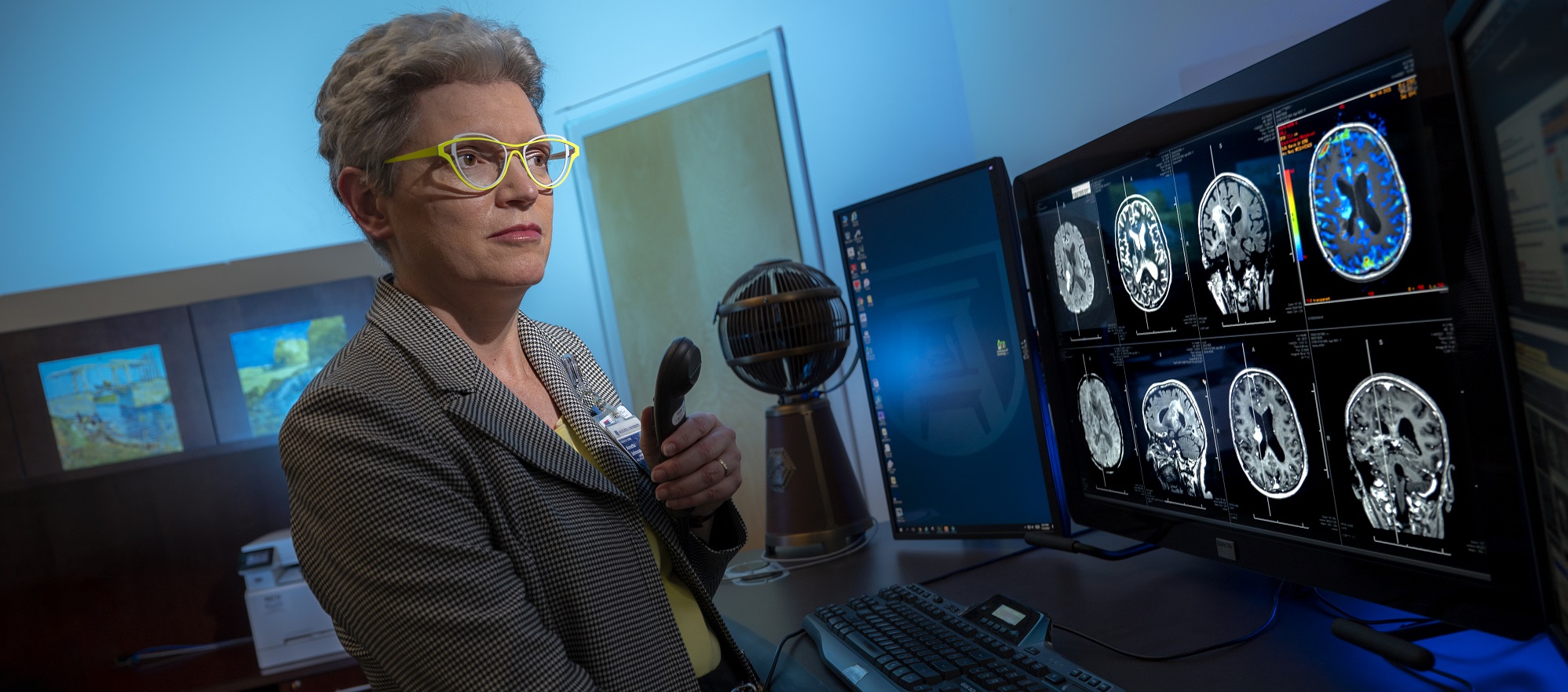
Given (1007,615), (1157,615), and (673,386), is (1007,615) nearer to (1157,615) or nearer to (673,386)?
(1157,615)

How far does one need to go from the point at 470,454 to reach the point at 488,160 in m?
0.37

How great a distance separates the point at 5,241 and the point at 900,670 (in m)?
3.36

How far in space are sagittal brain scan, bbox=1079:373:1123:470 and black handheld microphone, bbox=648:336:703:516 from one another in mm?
595

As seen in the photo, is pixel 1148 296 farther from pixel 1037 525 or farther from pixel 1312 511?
pixel 1037 525

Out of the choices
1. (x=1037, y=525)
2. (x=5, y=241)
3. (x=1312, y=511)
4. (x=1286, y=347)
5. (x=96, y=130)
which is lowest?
(x=1037, y=525)

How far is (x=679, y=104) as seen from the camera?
294 centimetres

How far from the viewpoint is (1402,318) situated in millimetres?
835

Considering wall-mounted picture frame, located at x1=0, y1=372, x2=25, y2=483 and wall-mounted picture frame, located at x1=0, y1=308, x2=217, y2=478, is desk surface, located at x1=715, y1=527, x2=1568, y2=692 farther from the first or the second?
wall-mounted picture frame, located at x1=0, y1=372, x2=25, y2=483

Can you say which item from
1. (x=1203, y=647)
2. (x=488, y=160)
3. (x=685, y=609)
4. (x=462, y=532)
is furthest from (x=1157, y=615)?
(x=488, y=160)

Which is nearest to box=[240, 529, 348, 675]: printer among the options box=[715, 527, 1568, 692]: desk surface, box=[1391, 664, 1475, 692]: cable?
box=[715, 527, 1568, 692]: desk surface

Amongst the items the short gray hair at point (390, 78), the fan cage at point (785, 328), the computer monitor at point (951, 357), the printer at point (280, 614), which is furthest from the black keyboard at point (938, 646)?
the printer at point (280, 614)

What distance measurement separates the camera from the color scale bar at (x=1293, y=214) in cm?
93

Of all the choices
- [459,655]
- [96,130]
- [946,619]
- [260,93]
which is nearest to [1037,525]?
[946,619]

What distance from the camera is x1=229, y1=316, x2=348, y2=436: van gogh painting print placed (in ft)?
9.53
